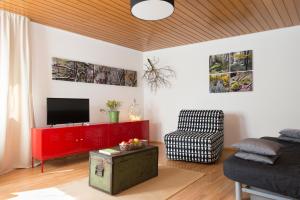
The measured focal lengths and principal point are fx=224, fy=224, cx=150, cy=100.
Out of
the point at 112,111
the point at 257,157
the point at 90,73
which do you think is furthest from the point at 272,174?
the point at 90,73

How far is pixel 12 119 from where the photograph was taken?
3.51m

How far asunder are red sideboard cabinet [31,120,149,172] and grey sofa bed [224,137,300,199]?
2608 mm

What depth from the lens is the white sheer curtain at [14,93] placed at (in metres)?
3.35

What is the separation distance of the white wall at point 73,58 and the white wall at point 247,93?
3.16 ft

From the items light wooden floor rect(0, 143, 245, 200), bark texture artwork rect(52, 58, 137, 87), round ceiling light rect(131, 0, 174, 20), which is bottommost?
light wooden floor rect(0, 143, 245, 200)

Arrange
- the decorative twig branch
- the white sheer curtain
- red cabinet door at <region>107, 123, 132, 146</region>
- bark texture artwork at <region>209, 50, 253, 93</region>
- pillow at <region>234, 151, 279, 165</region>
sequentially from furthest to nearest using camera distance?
1. the decorative twig branch
2. bark texture artwork at <region>209, 50, 253, 93</region>
3. red cabinet door at <region>107, 123, 132, 146</region>
4. the white sheer curtain
5. pillow at <region>234, 151, 279, 165</region>

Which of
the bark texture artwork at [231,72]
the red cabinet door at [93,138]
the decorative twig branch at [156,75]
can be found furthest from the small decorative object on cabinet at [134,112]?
the bark texture artwork at [231,72]

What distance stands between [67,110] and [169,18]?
2373 mm

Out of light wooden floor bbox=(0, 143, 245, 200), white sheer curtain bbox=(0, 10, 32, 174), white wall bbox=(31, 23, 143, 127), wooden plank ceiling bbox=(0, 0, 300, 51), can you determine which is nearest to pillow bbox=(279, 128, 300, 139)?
light wooden floor bbox=(0, 143, 245, 200)

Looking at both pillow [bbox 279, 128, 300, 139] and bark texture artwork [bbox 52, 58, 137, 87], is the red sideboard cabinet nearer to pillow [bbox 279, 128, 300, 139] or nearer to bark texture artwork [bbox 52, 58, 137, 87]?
bark texture artwork [bbox 52, 58, 137, 87]

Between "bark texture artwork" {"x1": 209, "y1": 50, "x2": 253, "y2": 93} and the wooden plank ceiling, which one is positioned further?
"bark texture artwork" {"x1": 209, "y1": 50, "x2": 253, "y2": 93}

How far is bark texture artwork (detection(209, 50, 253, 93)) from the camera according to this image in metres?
4.57

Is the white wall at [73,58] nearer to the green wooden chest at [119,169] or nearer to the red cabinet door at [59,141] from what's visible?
the red cabinet door at [59,141]

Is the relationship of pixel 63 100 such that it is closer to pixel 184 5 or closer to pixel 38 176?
pixel 38 176
